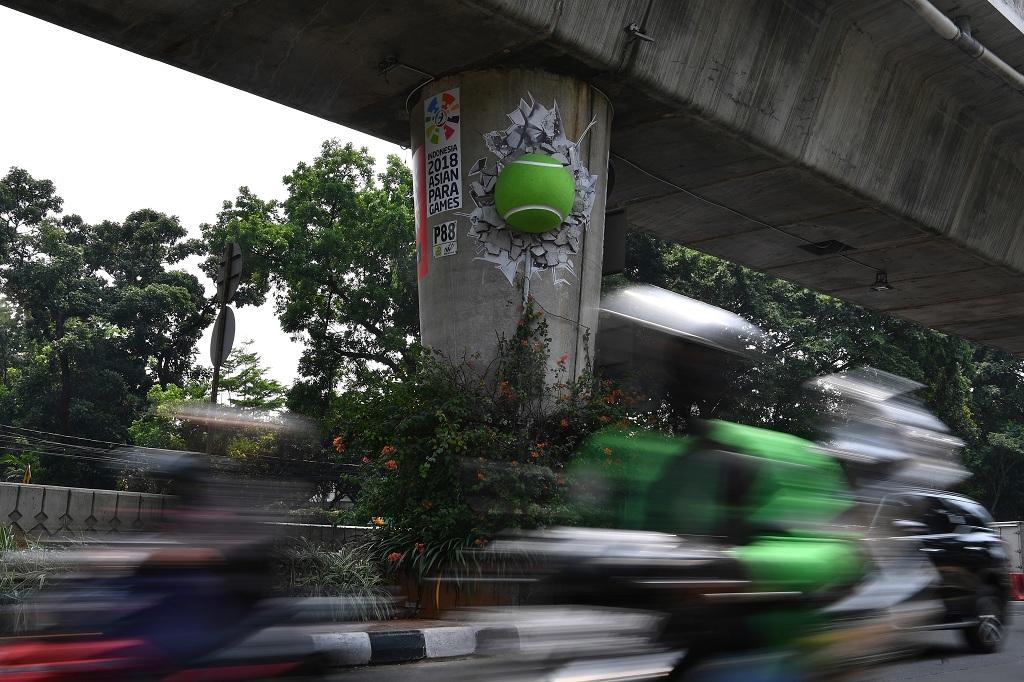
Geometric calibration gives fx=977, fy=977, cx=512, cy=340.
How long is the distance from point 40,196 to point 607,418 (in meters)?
45.7

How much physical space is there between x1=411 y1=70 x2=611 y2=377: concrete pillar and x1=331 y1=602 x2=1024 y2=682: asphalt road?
4064 millimetres

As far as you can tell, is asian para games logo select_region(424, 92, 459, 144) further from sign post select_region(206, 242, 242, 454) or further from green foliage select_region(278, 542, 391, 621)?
green foliage select_region(278, 542, 391, 621)

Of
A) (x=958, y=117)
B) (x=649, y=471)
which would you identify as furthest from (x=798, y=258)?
(x=649, y=471)

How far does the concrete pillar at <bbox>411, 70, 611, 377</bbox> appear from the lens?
10.1m

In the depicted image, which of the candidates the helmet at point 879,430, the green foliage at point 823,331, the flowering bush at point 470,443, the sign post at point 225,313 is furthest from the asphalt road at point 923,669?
the green foliage at point 823,331

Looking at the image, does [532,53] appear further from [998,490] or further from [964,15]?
[998,490]

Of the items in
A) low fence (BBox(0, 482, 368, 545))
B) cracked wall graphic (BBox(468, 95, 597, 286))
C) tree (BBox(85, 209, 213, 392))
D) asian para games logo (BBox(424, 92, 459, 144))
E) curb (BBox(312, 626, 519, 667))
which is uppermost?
tree (BBox(85, 209, 213, 392))

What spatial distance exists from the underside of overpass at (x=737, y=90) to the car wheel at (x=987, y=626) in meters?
5.46

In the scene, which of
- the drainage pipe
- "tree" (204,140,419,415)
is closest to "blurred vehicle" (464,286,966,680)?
the drainage pipe

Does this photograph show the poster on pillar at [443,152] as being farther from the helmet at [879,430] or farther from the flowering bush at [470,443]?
the helmet at [879,430]

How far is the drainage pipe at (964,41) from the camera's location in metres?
10.1

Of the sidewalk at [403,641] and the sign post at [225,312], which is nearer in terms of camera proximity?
the sidewalk at [403,641]

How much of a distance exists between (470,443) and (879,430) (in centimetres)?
407

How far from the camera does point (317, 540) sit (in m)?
9.70
